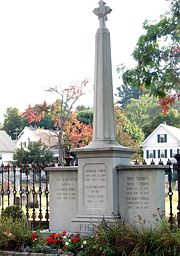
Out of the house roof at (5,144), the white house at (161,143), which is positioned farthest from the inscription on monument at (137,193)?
the house roof at (5,144)

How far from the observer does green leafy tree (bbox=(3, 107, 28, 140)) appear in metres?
88.3

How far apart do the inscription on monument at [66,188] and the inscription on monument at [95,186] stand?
1.94ft

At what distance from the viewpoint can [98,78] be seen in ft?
35.2

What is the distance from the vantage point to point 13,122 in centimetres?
9069

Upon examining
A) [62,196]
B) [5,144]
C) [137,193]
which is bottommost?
[62,196]

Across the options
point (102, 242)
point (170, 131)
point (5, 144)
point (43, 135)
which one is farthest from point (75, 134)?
point (5, 144)

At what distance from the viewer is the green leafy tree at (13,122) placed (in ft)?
290

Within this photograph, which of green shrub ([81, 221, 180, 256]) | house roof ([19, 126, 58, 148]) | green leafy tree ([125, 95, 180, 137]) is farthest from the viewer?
green leafy tree ([125, 95, 180, 137])

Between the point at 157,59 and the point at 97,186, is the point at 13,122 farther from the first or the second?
the point at 97,186

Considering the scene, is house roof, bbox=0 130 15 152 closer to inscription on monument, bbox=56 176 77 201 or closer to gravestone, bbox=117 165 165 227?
inscription on monument, bbox=56 176 77 201

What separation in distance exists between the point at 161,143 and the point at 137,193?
62.3 metres

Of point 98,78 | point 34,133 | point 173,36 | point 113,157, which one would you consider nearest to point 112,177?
point 113,157

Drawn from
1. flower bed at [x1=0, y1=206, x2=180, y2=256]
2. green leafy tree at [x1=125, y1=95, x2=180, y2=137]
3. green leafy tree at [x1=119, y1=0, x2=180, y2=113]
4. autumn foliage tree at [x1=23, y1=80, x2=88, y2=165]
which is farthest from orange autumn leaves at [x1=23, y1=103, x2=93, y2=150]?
green leafy tree at [x1=125, y1=95, x2=180, y2=137]

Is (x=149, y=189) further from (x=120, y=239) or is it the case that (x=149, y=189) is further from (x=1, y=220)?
(x=1, y=220)
